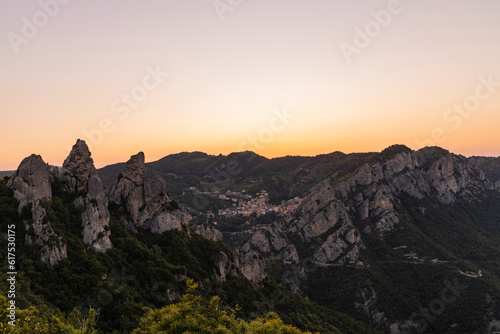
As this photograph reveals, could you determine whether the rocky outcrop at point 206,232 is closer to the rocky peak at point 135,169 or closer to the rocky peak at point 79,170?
the rocky peak at point 135,169

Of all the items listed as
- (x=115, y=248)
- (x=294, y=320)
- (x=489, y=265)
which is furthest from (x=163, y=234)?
(x=489, y=265)

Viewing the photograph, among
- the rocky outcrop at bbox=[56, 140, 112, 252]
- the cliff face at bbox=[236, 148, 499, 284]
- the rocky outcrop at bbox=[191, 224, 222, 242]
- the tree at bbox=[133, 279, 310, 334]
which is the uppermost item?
the rocky outcrop at bbox=[56, 140, 112, 252]

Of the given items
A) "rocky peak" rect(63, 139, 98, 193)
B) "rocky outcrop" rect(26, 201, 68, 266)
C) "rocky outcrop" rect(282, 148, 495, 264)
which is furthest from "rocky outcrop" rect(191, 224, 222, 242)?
"rocky outcrop" rect(282, 148, 495, 264)

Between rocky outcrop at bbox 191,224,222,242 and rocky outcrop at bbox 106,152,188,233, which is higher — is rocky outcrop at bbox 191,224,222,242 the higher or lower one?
the lower one

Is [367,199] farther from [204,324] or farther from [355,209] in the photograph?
[204,324]

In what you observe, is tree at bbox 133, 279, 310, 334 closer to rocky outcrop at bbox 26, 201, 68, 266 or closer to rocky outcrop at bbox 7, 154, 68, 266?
rocky outcrop at bbox 26, 201, 68, 266

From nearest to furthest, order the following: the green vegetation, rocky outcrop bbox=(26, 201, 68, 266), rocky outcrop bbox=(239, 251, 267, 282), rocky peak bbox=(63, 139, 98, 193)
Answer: the green vegetation
rocky outcrop bbox=(26, 201, 68, 266)
rocky peak bbox=(63, 139, 98, 193)
rocky outcrop bbox=(239, 251, 267, 282)
